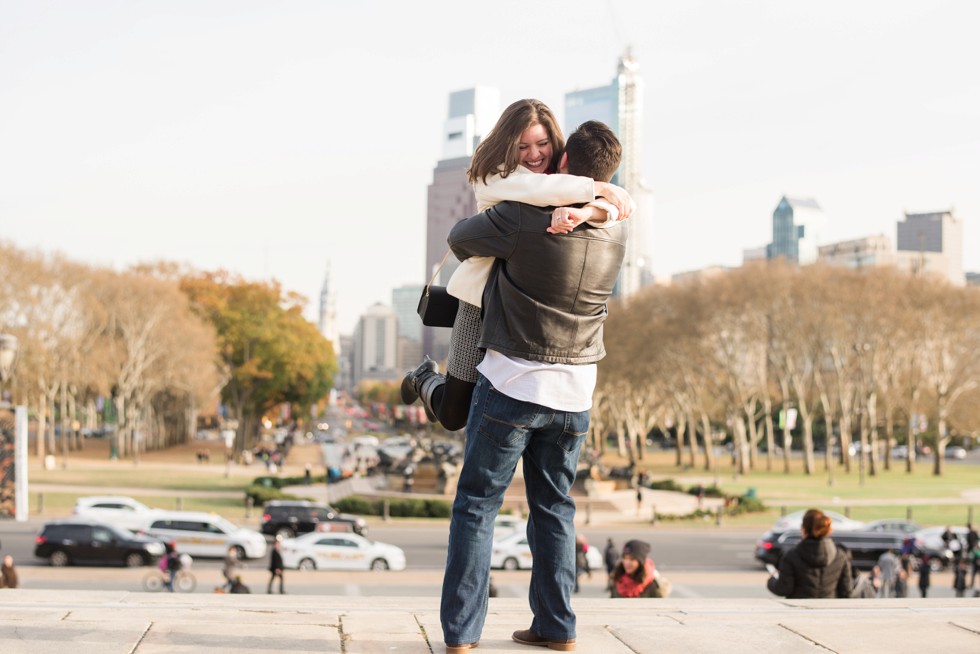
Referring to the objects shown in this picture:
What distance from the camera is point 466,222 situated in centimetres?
407

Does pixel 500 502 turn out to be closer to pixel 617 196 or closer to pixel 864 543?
pixel 617 196

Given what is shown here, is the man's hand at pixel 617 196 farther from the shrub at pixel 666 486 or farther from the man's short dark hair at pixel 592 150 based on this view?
the shrub at pixel 666 486

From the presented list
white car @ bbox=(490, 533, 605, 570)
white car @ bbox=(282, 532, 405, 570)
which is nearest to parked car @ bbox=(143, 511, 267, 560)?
white car @ bbox=(282, 532, 405, 570)

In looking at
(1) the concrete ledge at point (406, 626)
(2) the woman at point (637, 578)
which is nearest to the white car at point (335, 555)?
(2) the woman at point (637, 578)

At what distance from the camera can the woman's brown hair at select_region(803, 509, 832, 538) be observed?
7035 millimetres

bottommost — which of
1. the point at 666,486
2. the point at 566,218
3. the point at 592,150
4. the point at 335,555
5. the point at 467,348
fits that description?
the point at 666,486

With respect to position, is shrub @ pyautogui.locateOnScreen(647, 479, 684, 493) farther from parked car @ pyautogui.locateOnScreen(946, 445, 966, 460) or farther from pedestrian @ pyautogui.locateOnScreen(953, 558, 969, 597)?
parked car @ pyautogui.locateOnScreen(946, 445, 966, 460)

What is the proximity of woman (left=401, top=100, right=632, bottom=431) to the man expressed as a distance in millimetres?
56

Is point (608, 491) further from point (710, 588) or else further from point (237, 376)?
point (237, 376)

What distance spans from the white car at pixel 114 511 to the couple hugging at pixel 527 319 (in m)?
28.6

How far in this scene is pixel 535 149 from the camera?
412cm

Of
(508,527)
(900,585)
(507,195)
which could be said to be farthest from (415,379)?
(508,527)

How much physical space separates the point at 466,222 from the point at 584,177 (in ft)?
1.62

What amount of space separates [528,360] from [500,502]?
0.60m
